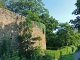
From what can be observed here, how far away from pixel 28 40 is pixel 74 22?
6.91m

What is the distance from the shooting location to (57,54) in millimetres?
20516

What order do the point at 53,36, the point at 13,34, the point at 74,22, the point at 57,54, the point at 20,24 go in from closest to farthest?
the point at 74,22, the point at 13,34, the point at 20,24, the point at 57,54, the point at 53,36

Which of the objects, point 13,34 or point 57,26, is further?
point 57,26

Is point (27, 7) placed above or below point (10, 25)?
above

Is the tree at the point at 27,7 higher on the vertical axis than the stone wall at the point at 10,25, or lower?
higher

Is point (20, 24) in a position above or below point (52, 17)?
below

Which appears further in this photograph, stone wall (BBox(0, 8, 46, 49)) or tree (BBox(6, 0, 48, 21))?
tree (BBox(6, 0, 48, 21))

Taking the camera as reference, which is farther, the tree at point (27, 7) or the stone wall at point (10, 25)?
the tree at point (27, 7)

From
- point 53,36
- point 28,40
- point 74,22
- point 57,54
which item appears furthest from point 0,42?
Result: point 53,36

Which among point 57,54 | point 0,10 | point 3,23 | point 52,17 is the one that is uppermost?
point 52,17

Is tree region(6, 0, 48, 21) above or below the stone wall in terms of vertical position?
above

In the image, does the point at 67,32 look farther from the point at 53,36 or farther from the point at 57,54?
the point at 57,54

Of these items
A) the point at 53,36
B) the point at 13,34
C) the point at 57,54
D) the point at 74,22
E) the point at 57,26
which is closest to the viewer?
the point at 74,22

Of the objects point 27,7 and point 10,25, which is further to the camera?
point 27,7
